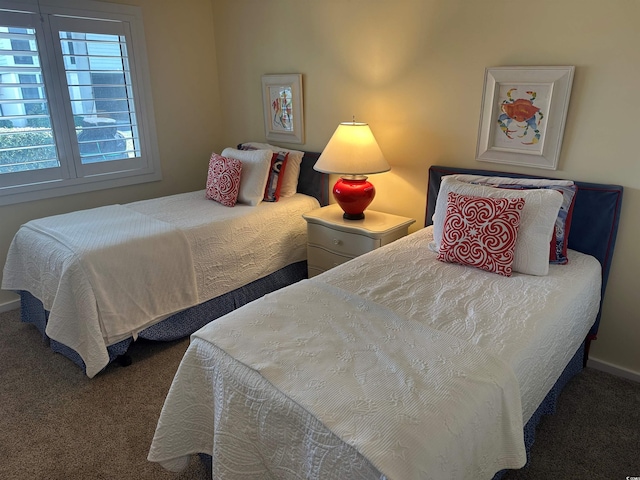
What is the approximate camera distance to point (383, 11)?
2.71 meters

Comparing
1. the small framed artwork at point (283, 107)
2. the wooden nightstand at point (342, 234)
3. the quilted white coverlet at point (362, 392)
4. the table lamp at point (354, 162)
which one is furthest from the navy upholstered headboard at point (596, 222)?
the small framed artwork at point (283, 107)

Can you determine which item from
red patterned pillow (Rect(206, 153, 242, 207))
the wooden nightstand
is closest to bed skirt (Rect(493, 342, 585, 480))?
the wooden nightstand

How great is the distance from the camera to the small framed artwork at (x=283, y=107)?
3324 millimetres

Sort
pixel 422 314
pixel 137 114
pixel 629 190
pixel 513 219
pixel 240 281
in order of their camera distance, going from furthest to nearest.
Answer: pixel 137 114 < pixel 240 281 < pixel 629 190 < pixel 513 219 < pixel 422 314

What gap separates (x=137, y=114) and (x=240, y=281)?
167cm

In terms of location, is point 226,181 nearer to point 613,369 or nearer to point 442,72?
point 442,72

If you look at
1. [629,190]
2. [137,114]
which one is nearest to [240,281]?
[137,114]

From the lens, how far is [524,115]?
2.31 meters

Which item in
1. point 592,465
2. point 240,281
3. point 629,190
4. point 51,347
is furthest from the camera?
point 240,281

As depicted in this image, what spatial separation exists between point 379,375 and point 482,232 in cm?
100

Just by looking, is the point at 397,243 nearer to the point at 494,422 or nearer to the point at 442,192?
the point at 442,192

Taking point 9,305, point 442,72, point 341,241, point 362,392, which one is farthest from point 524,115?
point 9,305

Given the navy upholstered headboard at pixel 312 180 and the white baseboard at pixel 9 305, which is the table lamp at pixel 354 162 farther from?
the white baseboard at pixel 9 305

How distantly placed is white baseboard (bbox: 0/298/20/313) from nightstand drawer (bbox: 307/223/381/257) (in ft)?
6.97
